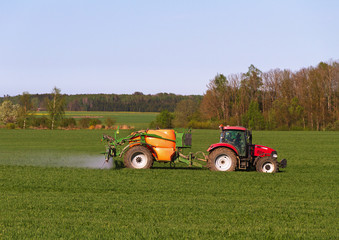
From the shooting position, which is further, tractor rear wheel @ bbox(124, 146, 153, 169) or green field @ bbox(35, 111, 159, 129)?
green field @ bbox(35, 111, 159, 129)

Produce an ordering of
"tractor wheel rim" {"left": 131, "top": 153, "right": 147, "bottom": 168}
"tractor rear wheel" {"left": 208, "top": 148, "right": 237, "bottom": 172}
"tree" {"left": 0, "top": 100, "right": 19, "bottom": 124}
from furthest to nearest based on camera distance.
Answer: "tree" {"left": 0, "top": 100, "right": 19, "bottom": 124}, "tractor wheel rim" {"left": 131, "top": 153, "right": 147, "bottom": 168}, "tractor rear wheel" {"left": 208, "top": 148, "right": 237, "bottom": 172}

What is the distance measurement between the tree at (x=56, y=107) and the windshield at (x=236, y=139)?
205 feet

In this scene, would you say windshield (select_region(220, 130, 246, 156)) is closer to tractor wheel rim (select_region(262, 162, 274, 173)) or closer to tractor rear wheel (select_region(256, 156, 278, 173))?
tractor rear wheel (select_region(256, 156, 278, 173))

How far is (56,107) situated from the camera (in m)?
77.3

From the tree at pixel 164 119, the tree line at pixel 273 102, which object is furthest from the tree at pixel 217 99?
the tree at pixel 164 119

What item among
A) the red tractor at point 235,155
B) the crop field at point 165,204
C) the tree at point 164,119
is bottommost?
the crop field at point 165,204

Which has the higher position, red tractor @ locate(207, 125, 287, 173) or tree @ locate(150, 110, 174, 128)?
tree @ locate(150, 110, 174, 128)

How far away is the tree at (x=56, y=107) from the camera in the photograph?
77.3 meters

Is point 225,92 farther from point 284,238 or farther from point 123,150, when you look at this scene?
point 284,238

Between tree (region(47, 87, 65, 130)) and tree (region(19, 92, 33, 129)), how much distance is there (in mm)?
4827

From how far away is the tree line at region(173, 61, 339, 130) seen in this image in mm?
79812

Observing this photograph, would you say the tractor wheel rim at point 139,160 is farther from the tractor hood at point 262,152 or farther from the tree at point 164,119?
the tree at point 164,119

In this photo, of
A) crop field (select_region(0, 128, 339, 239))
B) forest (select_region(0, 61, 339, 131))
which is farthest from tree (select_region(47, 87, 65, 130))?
crop field (select_region(0, 128, 339, 239))

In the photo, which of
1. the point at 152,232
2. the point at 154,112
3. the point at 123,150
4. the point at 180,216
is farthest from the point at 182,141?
the point at 154,112
